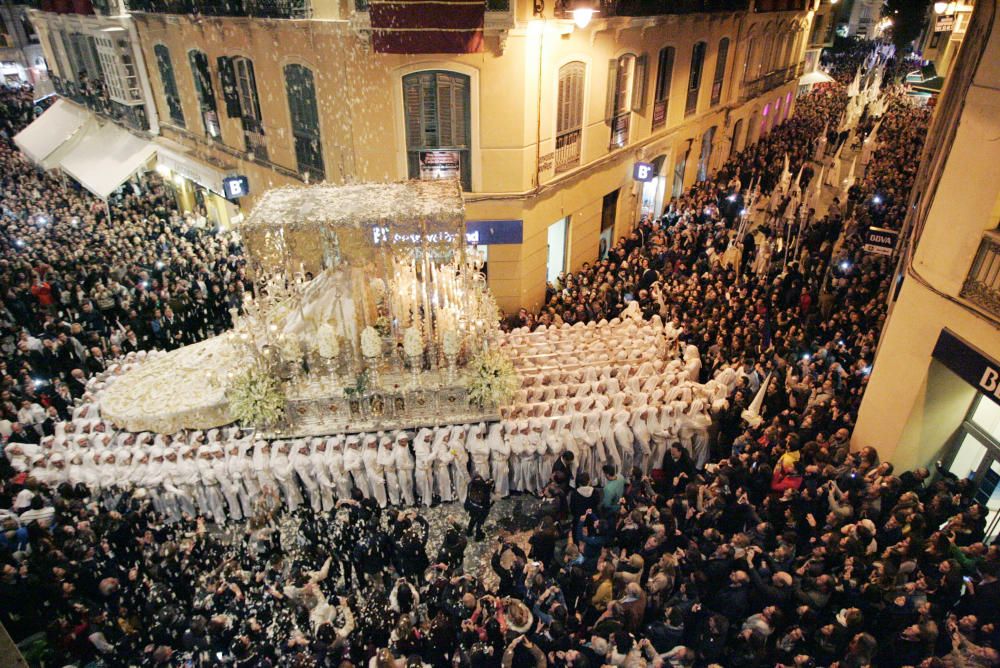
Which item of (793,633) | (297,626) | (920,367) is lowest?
(297,626)

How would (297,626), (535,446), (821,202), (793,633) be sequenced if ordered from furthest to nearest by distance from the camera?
(821,202)
(535,446)
(297,626)
(793,633)

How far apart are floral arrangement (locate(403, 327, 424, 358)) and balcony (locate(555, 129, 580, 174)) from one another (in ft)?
23.7

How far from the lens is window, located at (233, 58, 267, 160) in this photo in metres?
15.7

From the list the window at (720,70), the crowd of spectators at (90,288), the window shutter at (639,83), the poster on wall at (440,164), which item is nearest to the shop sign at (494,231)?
the poster on wall at (440,164)

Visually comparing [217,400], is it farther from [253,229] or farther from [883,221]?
[883,221]

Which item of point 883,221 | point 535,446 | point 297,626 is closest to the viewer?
point 297,626

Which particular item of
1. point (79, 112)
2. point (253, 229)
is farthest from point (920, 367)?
point (79, 112)

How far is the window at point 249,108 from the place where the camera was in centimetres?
1573

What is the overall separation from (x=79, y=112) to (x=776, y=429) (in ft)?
91.9

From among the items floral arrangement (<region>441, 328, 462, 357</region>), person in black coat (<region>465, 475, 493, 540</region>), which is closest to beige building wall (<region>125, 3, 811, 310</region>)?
floral arrangement (<region>441, 328, 462, 357</region>)

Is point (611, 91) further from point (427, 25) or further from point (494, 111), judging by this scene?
point (427, 25)

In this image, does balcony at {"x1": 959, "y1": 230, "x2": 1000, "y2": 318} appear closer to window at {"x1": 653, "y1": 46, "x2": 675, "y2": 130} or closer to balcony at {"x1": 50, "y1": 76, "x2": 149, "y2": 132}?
window at {"x1": 653, "y1": 46, "x2": 675, "y2": 130}

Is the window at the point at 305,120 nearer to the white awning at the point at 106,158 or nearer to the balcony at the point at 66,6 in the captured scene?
the white awning at the point at 106,158

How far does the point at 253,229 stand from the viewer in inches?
341
